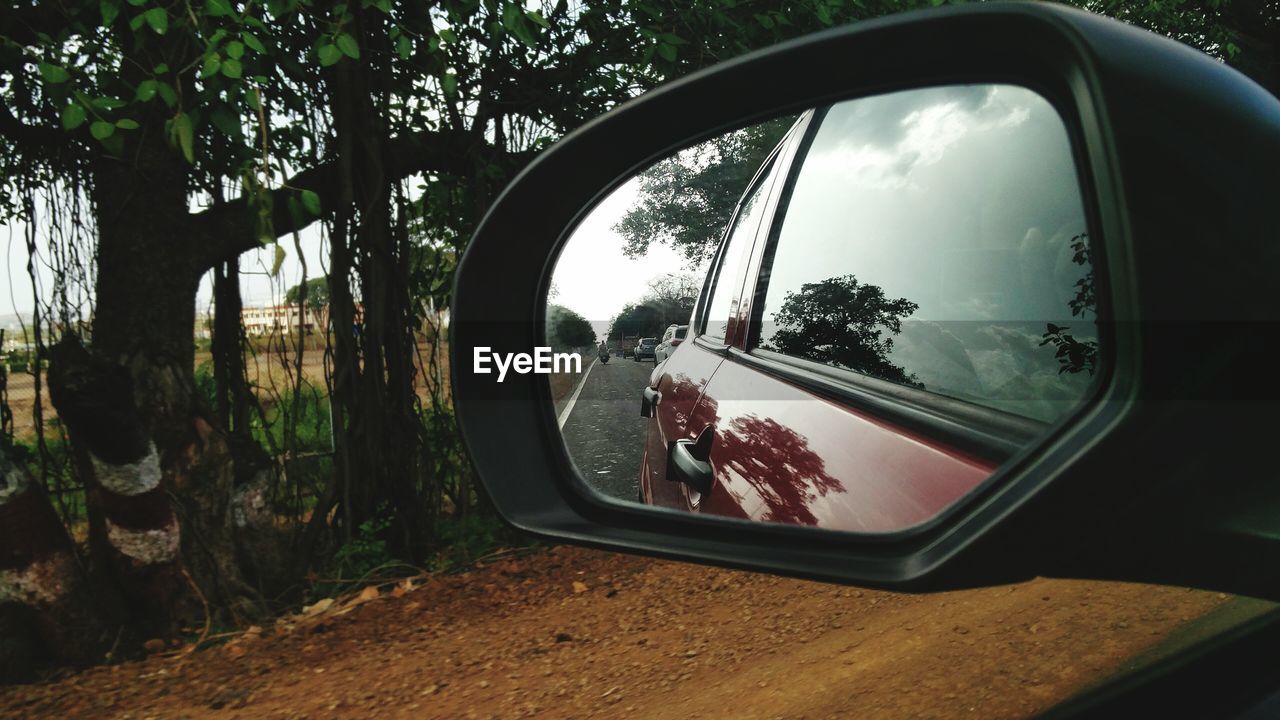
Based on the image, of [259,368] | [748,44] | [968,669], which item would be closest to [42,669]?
[259,368]

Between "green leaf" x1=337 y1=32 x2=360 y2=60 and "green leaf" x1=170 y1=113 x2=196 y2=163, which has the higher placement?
"green leaf" x1=337 y1=32 x2=360 y2=60

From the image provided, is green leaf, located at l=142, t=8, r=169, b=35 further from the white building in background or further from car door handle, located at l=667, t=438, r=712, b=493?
car door handle, located at l=667, t=438, r=712, b=493

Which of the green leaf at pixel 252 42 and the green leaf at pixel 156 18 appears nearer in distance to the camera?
the green leaf at pixel 156 18

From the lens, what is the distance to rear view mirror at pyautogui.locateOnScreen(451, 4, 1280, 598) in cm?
79

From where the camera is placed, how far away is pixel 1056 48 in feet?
2.85

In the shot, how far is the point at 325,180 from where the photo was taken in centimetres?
502

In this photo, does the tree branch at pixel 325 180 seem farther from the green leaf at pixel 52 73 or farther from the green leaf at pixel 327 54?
the green leaf at pixel 52 73

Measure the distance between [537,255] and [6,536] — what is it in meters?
3.55

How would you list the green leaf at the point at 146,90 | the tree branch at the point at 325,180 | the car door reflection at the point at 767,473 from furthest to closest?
1. the tree branch at the point at 325,180
2. the green leaf at the point at 146,90
3. the car door reflection at the point at 767,473

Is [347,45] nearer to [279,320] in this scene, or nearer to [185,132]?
[185,132]

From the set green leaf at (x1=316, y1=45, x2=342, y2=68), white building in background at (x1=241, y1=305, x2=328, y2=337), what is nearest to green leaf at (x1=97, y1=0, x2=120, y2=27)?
green leaf at (x1=316, y1=45, x2=342, y2=68)

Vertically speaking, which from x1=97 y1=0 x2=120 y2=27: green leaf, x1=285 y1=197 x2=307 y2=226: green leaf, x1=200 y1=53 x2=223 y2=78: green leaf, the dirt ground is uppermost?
x1=97 y1=0 x2=120 y2=27: green leaf

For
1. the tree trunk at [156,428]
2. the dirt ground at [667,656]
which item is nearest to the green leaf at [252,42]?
the tree trunk at [156,428]

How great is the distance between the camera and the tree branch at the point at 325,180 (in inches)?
188
